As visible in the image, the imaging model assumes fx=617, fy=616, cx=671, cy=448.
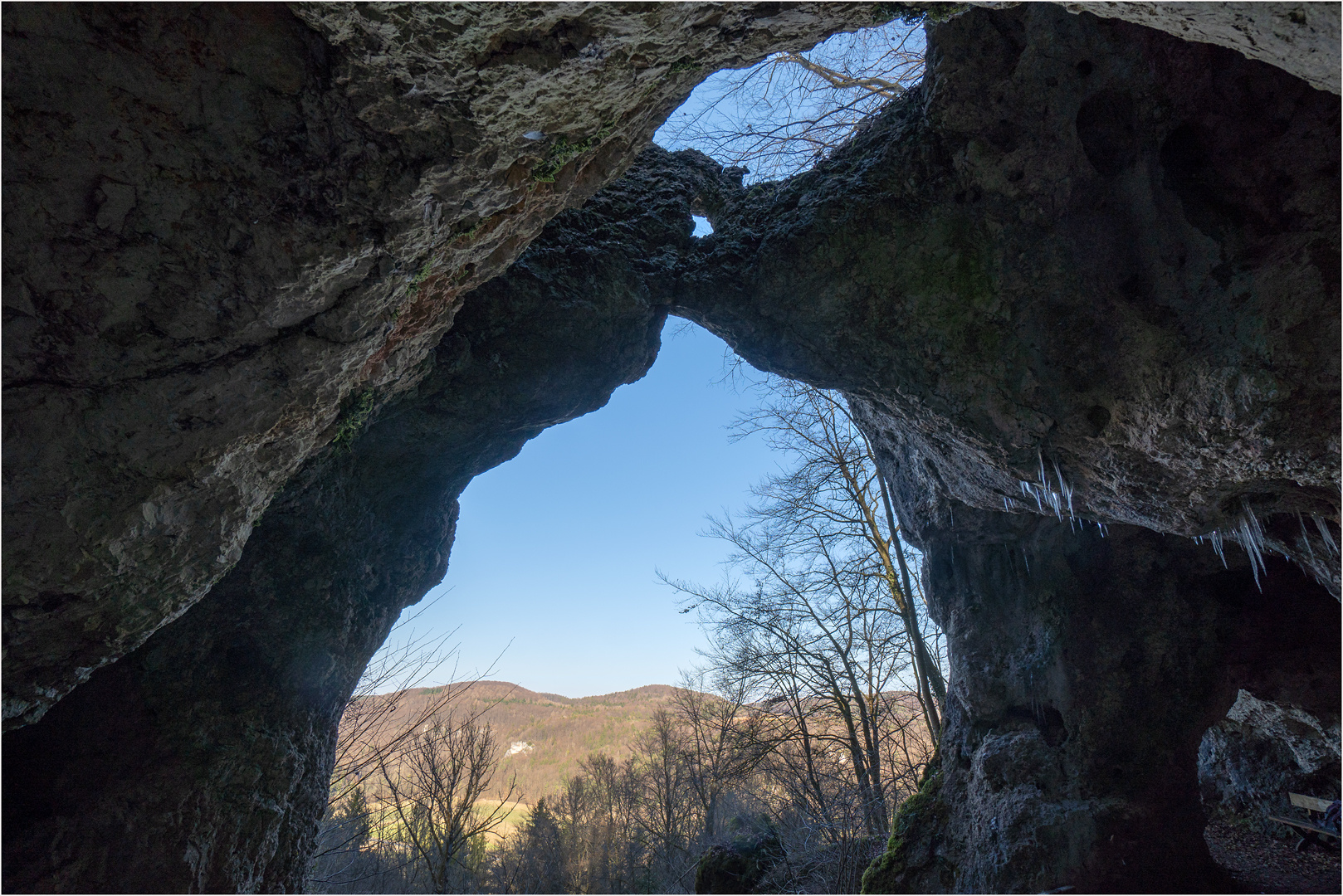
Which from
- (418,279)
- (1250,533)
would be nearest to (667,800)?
(1250,533)

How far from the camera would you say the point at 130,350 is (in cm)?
240

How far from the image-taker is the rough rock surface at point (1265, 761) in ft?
26.8

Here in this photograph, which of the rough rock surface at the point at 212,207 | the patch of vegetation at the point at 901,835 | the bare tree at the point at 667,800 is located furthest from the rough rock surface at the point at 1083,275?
the bare tree at the point at 667,800

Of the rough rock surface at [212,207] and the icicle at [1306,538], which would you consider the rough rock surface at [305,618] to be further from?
the icicle at [1306,538]

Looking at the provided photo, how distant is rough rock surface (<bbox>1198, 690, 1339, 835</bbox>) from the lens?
8172 mm

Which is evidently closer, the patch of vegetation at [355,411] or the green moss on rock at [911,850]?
the patch of vegetation at [355,411]

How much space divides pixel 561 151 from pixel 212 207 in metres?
1.35

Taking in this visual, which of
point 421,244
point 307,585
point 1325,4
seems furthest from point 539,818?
point 1325,4

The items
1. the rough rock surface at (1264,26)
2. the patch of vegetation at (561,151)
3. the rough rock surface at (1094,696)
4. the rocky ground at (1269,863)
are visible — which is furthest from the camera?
the rocky ground at (1269,863)

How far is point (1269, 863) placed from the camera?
762 centimetres

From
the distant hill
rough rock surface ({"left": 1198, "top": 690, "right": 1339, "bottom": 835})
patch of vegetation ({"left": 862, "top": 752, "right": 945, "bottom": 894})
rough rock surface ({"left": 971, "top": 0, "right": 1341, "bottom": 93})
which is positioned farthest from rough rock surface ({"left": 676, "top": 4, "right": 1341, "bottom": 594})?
the distant hill

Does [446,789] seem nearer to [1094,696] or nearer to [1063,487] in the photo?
[1094,696]

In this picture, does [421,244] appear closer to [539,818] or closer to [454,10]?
[454,10]

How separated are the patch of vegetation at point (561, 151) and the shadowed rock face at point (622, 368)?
12cm
